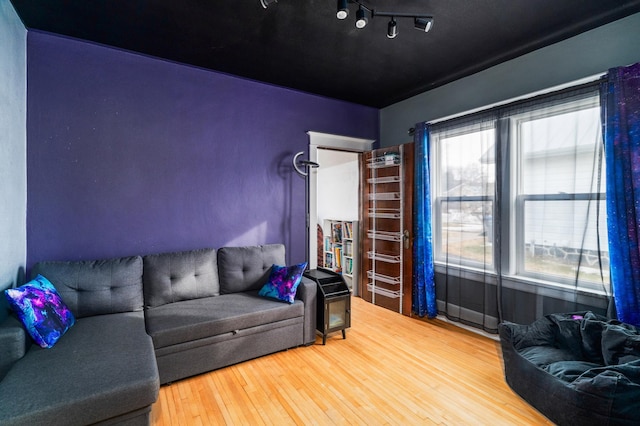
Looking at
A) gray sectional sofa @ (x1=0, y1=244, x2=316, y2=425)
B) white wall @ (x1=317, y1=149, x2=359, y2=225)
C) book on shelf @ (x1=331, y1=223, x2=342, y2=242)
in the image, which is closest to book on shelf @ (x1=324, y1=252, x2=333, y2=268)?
book on shelf @ (x1=331, y1=223, x2=342, y2=242)

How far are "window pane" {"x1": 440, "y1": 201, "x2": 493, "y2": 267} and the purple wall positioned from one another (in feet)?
5.77

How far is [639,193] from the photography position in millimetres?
2096

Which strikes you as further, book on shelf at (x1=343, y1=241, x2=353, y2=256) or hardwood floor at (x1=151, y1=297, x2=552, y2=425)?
book on shelf at (x1=343, y1=241, x2=353, y2=256)

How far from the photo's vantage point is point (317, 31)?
2.50 meters

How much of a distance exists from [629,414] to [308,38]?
329 cm

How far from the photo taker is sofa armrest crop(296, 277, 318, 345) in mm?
2871

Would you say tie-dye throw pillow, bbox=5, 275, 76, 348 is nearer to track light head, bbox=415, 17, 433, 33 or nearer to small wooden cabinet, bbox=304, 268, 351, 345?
small wooden cabinet, bbox=304, 268, 351, 345

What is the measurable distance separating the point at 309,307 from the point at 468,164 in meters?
2.27

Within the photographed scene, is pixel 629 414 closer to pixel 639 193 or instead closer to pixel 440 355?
pixel 440 355

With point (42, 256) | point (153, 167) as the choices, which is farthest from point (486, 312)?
point (42, 256)

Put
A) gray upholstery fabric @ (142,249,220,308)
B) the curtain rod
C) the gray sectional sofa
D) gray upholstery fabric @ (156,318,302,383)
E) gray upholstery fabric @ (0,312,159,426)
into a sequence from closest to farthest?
gray upholstery fabric @ (0,312,159,426) < the gray sectional sofa < gray upholstery fabric @ (156,318,302,383) < the curtain rod < gray upholstery fabric @ (142,249,220,308)

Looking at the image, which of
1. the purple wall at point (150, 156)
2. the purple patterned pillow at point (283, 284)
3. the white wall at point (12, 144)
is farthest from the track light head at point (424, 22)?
the white wall at point (12, 144)

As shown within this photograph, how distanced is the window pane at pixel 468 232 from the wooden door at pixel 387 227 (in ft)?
1.38

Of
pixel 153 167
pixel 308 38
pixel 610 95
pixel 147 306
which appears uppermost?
pixel 308 38
